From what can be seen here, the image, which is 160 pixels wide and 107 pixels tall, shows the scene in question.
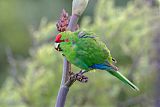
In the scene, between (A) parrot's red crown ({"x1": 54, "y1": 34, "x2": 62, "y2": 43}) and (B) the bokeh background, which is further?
(B) the bokeh background

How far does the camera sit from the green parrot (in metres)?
0.91

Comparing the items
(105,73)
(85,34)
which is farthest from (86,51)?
(105,73)

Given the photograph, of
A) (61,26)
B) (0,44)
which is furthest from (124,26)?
(0,44)

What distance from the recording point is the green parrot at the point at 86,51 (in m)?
0.91

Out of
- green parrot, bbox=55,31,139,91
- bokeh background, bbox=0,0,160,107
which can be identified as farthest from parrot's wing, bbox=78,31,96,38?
bokeh background, bbox=0,0,160,107

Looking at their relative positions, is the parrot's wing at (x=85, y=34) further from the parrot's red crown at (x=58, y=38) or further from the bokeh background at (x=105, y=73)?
the bokeh background at (x=105, y=73)

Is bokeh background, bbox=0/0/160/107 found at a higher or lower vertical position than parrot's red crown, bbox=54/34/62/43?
higher

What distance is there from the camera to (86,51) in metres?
0.94

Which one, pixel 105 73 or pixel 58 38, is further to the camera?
pixel 105 73

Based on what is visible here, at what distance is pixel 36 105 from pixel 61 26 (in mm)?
2287

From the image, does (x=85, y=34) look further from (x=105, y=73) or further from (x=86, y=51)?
(x=105, y=73)

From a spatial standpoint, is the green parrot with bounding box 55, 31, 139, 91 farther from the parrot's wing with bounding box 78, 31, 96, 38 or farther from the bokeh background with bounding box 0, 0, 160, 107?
the bokeh background with bounding box 0, 0, 160, 107

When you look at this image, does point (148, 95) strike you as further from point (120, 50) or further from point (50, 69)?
point (50, 69)

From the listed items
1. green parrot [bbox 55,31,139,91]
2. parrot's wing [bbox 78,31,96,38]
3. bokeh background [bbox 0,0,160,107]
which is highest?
bokeh background [bbox 0,0,160,107]
